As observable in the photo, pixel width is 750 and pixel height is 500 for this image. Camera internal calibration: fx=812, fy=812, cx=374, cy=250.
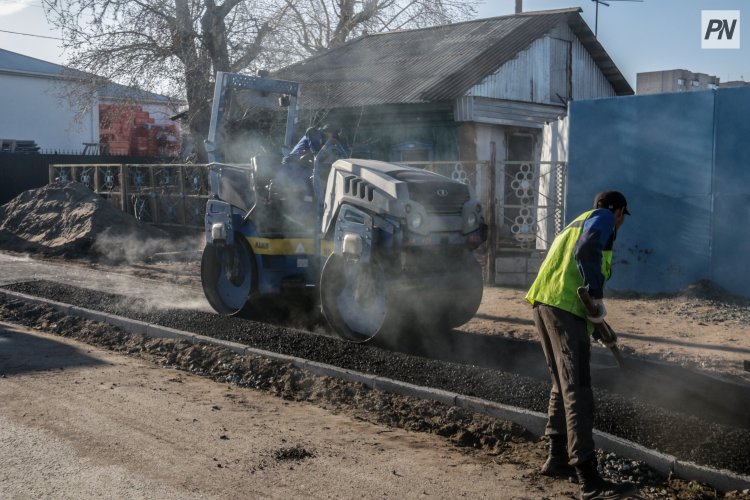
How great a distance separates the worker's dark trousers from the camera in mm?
4773

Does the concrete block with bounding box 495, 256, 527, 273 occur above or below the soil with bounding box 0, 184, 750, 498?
above

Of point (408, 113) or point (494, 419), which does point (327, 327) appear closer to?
point (494, 419)

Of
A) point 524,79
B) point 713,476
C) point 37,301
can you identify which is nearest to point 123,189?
point 37,301

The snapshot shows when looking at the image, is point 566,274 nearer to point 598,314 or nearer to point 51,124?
point 598,314

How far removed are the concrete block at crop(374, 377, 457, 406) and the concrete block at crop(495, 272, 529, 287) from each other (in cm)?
614

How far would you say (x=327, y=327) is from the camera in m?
9.73

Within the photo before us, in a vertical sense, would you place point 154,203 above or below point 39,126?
below

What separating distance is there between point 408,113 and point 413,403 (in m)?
13.4

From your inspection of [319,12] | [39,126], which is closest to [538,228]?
[319,12]

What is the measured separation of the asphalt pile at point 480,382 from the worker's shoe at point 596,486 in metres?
0.61

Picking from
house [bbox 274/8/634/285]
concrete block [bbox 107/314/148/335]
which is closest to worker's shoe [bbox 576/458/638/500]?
concrete block [bbox 107/314/148/335]

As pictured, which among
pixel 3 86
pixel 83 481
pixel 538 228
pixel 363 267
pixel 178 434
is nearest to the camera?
pixel 83 481

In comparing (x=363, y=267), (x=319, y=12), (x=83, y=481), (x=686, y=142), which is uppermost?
(x=319, y=12)

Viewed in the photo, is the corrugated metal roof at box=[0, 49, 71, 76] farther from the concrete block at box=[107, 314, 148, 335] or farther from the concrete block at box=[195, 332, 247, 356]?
the concrete block at box=[195, 332, 247, 356]
